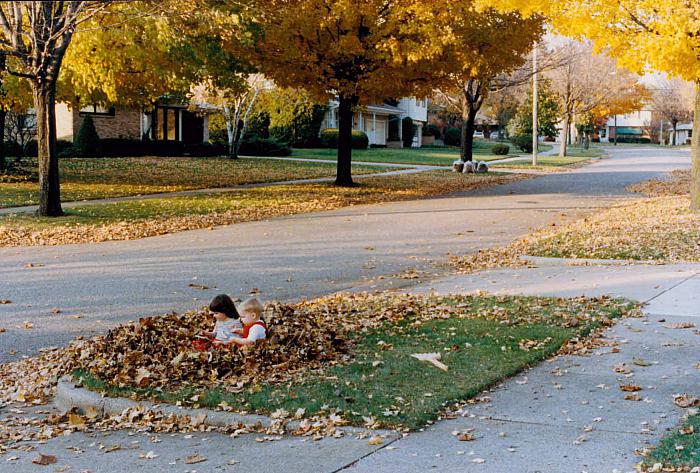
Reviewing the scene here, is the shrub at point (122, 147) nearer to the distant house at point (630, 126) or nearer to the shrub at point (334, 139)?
the shrub at point (334, 139)

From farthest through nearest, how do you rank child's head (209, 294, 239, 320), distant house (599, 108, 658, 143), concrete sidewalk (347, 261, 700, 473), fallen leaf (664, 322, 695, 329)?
1. distant house (599, 108, 658, 143)
2. fallen leaf (664, 322, 695, 329)
3. child's head (209, 294, 239, 320)
4. concrete sidewalk (347, 261, 700, 473)

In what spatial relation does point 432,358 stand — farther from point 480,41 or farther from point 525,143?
point 525,143

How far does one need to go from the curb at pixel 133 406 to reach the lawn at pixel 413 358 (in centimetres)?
12

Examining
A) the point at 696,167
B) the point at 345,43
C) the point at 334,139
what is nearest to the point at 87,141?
the point at 345,43

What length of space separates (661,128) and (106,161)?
3903 inches

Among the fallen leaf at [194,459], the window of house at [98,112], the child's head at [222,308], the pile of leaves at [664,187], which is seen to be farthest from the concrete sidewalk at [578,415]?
the window of house at [98,112]

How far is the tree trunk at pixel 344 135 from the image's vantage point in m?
26.0

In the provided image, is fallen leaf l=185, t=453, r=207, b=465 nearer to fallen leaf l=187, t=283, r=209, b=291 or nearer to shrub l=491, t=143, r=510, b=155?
fallen leaf l=187, t=283, r=209, b=291

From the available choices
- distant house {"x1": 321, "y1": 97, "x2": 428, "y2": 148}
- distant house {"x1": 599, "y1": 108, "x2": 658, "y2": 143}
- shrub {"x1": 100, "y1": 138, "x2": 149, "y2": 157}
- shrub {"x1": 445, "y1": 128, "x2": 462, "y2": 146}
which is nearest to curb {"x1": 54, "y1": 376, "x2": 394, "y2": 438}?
shrub {"x1": 100, "y1": 138, "x2": 149, "y2": 157}

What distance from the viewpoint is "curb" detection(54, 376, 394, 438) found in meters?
6.02

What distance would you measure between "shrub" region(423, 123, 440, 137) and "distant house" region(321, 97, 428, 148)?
7.63 feet

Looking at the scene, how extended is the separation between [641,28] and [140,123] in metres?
29.7

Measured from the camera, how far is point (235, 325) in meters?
7.55

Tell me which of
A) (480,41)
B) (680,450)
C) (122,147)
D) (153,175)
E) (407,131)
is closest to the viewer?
(680,450)
